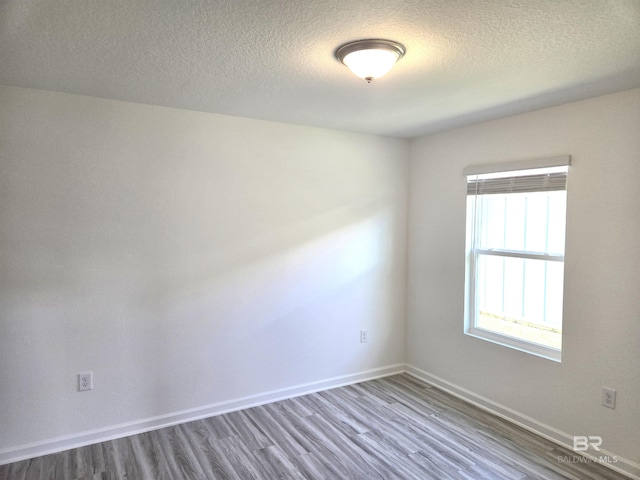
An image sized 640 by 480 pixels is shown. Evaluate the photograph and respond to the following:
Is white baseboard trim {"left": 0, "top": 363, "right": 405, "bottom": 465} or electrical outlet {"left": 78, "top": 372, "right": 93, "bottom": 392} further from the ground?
electrical outlet {"left": 78, "top": 372, "right": 93, "bottom": 392}

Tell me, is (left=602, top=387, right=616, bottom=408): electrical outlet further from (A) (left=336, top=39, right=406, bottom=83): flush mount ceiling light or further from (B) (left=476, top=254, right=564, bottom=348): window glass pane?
(A) (left=336, top=39, right=406, bottom=83): flush mount ceiling light

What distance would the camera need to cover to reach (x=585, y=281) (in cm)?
Answer: 277

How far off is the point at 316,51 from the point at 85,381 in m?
2.58

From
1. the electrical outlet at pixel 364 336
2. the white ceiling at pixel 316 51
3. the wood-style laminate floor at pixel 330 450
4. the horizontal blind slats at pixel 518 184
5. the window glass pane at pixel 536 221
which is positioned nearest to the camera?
the white ceiling at pixel 316 51

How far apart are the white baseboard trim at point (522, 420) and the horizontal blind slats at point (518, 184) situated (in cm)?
169

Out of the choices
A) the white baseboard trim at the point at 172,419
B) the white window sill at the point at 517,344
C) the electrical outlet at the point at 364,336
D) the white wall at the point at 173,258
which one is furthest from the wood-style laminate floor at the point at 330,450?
the electrical outlet at the point at 364,336

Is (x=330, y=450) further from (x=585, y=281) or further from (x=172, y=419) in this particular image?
(x=585, y=281)

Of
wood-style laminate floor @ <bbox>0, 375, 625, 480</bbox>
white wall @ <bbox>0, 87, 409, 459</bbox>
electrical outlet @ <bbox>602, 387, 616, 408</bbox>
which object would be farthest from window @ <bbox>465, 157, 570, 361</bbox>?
white wall @ <bbox>0, 87, 409, 459</bbox>

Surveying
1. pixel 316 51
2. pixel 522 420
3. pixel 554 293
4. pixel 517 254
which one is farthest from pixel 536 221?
pixel 316 51

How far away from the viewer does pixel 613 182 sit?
262 centimetres

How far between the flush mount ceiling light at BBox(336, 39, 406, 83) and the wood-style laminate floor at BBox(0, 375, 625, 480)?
2.29m

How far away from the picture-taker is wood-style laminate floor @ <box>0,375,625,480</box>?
8.32ft

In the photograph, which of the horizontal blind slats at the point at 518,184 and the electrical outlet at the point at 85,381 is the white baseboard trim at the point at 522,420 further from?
the electrical outlet at the point at 85,381

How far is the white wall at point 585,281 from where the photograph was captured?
2.54 meters
